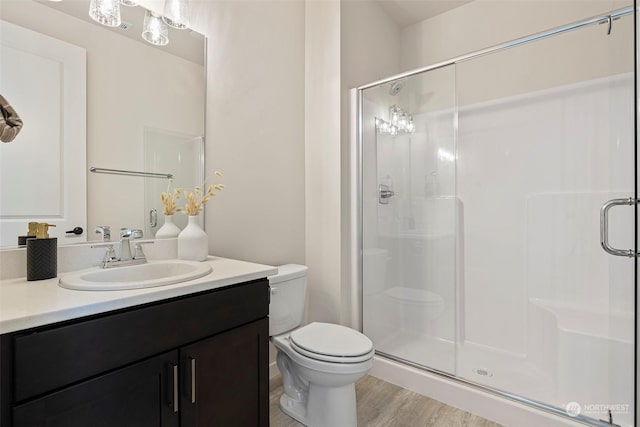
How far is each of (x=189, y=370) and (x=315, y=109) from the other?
1.78 metres

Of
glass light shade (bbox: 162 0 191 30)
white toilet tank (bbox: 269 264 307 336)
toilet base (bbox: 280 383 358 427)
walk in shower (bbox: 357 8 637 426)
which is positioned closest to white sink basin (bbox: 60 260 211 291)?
white toilet tank (bbox: 269 264 307 336)

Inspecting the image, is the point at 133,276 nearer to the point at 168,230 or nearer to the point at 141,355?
the point at 168,230

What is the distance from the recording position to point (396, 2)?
2482 millimetres

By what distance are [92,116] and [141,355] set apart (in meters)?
0.99

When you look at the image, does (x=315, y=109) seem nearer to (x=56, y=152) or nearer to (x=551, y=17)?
(x=56, y=152)

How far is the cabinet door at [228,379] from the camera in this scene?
3.36 feet

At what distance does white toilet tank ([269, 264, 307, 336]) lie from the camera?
1693mm

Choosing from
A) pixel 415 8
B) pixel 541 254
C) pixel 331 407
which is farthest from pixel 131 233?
pixel 415 8

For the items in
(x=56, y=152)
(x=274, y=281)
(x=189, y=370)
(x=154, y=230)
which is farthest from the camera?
(x=274, y=281)

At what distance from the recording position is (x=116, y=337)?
862mm

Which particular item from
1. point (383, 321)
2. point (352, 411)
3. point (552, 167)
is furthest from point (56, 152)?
point (552, 167)

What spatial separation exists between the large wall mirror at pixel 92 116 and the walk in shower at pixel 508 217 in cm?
116

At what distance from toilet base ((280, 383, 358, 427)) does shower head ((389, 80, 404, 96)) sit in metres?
1.85

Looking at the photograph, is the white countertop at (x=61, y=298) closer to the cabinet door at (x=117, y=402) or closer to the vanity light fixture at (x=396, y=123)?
the cabinet door at (x=117, y=402)
